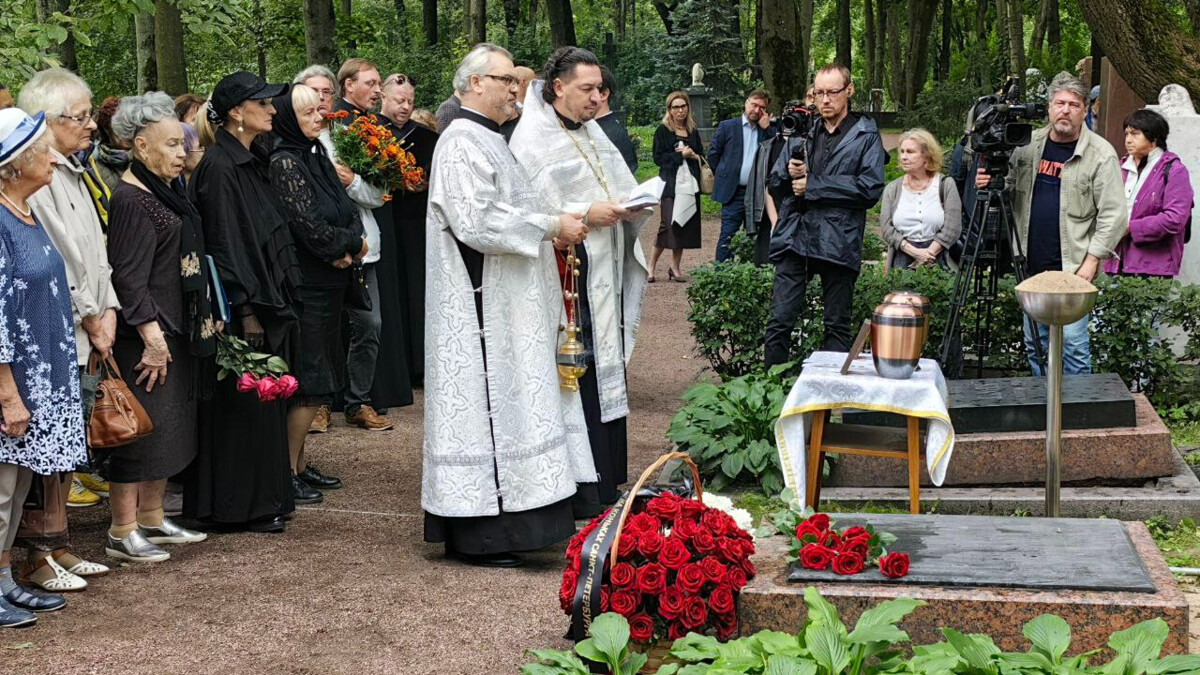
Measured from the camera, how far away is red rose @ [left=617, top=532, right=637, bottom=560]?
179 inches

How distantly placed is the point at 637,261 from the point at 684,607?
316 centimetres

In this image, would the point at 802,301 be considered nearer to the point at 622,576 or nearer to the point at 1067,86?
the point at 1067,86

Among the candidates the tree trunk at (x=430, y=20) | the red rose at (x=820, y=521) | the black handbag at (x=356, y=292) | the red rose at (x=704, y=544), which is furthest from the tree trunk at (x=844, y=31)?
the red rose at (x=704, y=544)

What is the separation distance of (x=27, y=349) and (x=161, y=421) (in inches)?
40.8

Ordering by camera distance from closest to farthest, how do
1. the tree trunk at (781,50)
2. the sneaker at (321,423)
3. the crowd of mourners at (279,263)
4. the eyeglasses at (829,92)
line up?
the crowd of mourners at (279,263), the eyeglasses at (829,92), the sneaker at (321,423), the tree trunk at (781,50)

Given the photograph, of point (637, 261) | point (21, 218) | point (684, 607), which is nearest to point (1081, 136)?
point (637, 261)

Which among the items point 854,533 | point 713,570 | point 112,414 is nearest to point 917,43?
point 112,414

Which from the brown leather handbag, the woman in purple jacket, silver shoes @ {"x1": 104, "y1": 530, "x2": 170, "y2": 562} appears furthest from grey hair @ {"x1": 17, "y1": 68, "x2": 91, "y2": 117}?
the woman in purple jacket

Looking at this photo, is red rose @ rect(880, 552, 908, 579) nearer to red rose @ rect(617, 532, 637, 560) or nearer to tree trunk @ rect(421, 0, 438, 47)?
red rose @ rect(617, 532, 637, 560)

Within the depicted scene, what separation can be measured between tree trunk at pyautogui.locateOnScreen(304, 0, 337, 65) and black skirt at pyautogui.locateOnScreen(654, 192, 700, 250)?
5652mm

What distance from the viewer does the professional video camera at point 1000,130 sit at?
7.96 m

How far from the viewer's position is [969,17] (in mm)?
46719

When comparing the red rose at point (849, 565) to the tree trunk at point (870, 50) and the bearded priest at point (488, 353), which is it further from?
the tree trunk at point (870, 50)

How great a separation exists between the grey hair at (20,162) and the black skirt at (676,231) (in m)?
10.1
